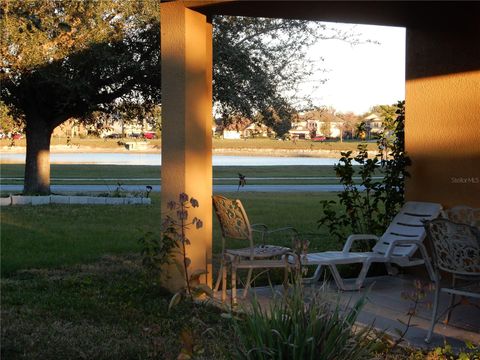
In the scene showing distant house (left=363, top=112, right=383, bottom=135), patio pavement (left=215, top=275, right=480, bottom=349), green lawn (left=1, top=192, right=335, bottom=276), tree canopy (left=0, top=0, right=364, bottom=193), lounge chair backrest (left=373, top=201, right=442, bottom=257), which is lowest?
patio pavement (left=215, top=275, right=480, bottom=349)

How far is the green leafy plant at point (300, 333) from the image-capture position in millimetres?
3330

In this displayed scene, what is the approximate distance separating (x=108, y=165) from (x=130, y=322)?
30.3 meters

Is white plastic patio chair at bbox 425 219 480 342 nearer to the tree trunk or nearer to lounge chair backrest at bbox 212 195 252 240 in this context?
lounge chair backrest at bbox 212 195 252 240

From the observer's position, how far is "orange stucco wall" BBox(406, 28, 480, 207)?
742 cm

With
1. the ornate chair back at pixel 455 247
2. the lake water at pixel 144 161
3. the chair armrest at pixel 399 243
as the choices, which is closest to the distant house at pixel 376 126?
the chair armrest at pixel 399 243

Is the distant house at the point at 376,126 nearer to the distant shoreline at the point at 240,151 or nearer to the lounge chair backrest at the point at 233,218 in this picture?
the lounge chair backrest at the point at 233,218

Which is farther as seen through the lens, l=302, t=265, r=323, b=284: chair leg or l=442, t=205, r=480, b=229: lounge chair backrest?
A: l=302, t=265, r=323, b=284: chair leg

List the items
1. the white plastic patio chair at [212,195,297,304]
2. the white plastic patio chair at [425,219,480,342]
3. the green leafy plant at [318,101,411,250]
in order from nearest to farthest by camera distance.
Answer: the white plastic patio chair at [425,219,480,342], the white plastic patio chair at [212,195,297,304], the green leafy plant at [318,101,411,250]

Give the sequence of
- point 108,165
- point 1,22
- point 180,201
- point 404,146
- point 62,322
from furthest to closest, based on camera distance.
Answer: point 108,165 → point 1,22 → point 404,146 → point 180,201 → point 62,322

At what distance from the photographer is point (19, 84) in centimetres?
1506

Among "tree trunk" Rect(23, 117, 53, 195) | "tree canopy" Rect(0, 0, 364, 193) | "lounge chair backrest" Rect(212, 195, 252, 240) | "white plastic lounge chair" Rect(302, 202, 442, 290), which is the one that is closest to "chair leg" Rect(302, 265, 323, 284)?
"white plastic lounge chair" Rect(302, 202, 442, 290)

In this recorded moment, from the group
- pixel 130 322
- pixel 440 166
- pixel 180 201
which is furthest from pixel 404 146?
pixel 130 322

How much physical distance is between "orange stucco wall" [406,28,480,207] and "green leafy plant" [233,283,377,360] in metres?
4.27

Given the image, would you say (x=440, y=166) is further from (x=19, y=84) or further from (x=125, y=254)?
(x=19, y=84)
